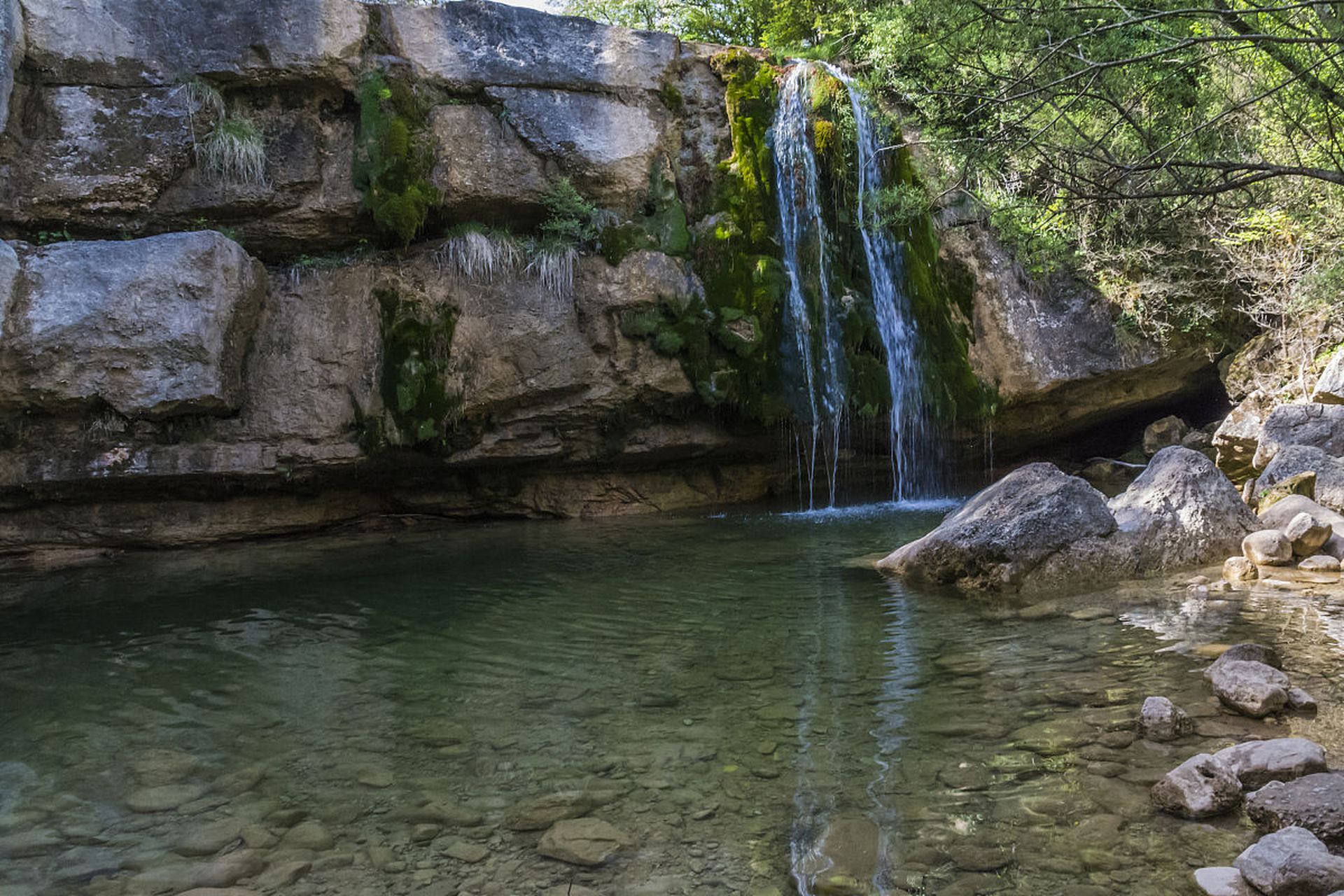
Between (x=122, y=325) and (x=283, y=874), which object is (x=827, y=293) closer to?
(x=122, y=325)

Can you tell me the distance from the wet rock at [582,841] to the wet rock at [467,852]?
19 centimetres

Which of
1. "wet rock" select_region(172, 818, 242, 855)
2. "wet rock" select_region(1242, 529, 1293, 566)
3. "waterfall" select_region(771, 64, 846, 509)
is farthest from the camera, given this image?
"waterfall" select_region(771, 64, 846, 509)

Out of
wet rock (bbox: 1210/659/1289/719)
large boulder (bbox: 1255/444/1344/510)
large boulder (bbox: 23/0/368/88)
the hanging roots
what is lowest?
wet rock (bbox: 1210/659/1289/719)

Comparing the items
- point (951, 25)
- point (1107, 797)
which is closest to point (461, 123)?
point (951, 25)

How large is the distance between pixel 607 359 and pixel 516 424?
4.30ft

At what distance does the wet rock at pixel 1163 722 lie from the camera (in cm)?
355

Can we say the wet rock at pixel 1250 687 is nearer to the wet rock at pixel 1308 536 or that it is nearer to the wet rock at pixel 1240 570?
the wet rock at pixel 1240 570

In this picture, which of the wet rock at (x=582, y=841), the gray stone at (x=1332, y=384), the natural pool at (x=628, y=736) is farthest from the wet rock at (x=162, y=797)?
the gray stone at (x=1332, y=384)

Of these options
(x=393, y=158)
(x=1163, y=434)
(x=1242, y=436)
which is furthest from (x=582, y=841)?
(x=1163, y=434)

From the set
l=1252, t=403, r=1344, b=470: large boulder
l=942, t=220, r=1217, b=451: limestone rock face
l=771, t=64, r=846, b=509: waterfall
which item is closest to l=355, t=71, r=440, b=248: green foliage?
l=771, t=64, r=846, b=509: waterfall

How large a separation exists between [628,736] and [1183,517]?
197 inches

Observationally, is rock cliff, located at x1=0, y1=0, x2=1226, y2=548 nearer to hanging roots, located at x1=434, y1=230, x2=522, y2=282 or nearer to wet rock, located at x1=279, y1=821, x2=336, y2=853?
hanging roots, located at x1=434, y1=230, x2=522, y2=282

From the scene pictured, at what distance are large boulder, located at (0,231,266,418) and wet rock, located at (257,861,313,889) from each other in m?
6.98

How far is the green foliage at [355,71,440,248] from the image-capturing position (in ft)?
32.8
